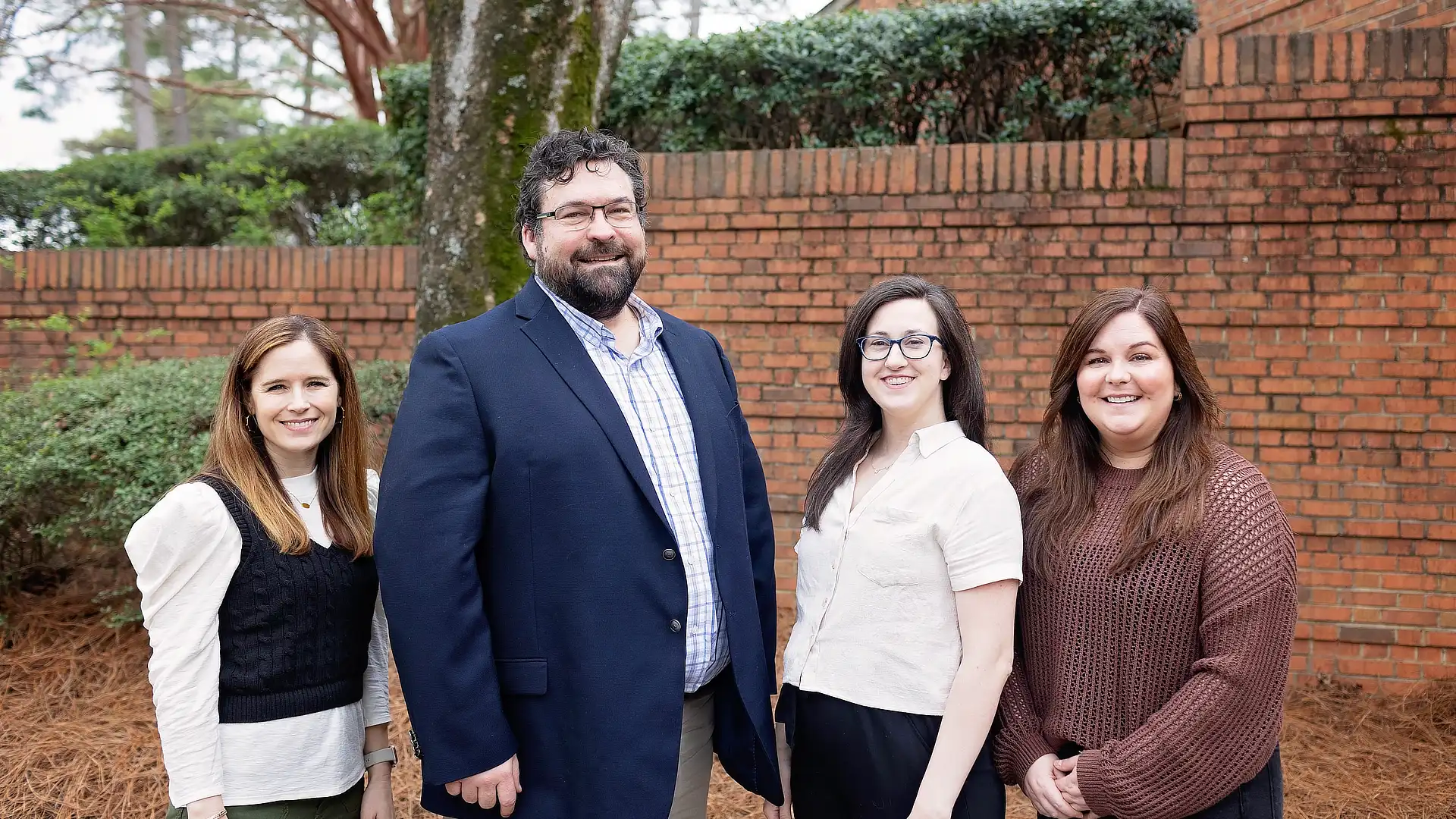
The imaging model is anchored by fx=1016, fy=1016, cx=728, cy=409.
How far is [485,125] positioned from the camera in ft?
14.7

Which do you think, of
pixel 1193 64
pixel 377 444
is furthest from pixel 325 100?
pixel 1193 64

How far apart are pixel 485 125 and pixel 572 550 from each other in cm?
287

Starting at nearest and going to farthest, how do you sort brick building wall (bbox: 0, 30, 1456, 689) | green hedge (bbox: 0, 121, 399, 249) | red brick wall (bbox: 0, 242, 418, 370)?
brick building wall (bbox: 0, 30, 1456, 689), red brick wall (bbox: 0, 242, 418, 370), green hedge (bbox: 0, 121, 399, 249)

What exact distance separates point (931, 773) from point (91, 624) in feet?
14.6

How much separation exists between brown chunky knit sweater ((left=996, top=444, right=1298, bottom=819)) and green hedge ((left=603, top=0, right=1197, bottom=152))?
13.2 ft

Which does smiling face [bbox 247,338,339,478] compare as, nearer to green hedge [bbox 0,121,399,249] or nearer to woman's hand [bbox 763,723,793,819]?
woman's hand [bbox 763,723,793,819]

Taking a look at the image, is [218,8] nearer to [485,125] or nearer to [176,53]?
[176,53]

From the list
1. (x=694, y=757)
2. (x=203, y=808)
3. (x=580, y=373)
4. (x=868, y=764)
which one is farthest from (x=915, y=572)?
(x=203, y=808)

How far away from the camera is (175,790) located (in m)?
2.07

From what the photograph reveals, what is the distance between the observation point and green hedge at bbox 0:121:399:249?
7598 mm

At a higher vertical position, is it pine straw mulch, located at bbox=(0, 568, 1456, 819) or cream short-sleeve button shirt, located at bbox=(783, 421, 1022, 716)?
cream short-sleeve button shirt, located at bbox=(783, 421, 1022, 716)

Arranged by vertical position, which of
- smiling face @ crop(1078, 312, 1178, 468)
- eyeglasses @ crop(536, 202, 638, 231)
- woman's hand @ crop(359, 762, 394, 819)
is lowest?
woman's hand @ crop(359, 762, 394, 819)

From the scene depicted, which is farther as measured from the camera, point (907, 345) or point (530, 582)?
point (907, 345)

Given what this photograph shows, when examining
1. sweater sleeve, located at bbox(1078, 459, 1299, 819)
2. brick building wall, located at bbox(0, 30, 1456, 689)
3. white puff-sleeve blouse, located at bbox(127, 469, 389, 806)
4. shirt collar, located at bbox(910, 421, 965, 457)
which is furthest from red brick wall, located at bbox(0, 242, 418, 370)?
sweater sleeve, located at bbox(1078, 459, 1299, 819)
